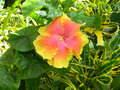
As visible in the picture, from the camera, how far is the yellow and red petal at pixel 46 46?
49 centimetres

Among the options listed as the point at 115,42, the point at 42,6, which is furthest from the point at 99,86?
the point at 42,6

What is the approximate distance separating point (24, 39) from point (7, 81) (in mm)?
91

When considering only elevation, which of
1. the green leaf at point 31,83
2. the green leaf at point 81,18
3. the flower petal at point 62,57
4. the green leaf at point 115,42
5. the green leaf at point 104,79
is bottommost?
the green leaf at point 104,79

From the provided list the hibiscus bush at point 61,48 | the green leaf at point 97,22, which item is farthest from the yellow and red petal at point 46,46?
the green leaf at point 97,22

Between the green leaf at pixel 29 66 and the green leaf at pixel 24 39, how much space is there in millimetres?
15

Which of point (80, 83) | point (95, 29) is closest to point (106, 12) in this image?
point (95, 29)

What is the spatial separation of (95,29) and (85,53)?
64 millimetres

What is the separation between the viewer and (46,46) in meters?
0.49

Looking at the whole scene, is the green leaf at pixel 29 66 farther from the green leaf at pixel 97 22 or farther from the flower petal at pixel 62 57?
the green leaf at pixel 97 22

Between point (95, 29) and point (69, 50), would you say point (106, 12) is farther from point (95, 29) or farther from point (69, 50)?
point (69, 50)

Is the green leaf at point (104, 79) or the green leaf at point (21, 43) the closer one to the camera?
the green leaf at point (21, 43)

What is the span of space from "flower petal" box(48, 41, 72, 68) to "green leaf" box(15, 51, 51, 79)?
0.11ft

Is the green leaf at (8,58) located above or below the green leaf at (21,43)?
below

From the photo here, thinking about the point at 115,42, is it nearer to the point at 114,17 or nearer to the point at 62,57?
the point at 114,17
